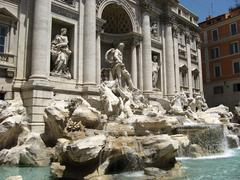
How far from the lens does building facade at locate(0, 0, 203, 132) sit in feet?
45.3

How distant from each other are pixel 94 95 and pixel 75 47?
290 centimetres

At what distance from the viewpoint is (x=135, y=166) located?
8922 mm

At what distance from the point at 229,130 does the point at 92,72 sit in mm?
9563

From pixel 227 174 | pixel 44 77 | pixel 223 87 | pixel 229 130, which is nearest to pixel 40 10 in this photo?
pixel 44 77

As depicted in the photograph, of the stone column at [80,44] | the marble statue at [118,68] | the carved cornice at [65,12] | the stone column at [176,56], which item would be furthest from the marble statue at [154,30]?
the carved cornice at [65,12]

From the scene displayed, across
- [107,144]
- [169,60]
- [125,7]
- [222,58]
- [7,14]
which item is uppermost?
[125,7]

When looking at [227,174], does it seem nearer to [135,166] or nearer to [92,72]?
[135,166]

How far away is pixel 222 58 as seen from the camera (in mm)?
32406

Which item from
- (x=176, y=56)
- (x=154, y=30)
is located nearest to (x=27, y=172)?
(x=154, y=30)

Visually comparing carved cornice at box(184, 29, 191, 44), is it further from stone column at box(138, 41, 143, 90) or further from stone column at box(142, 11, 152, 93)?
stone column at box(138, 41, 143, 90)

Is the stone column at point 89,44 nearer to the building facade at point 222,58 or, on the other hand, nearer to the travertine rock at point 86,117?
the travertine rock at point 86,117

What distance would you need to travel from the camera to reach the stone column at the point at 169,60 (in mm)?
22903

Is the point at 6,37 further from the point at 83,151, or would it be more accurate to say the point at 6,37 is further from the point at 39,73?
the point at 83,151

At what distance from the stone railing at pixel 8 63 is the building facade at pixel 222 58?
2377 cm
